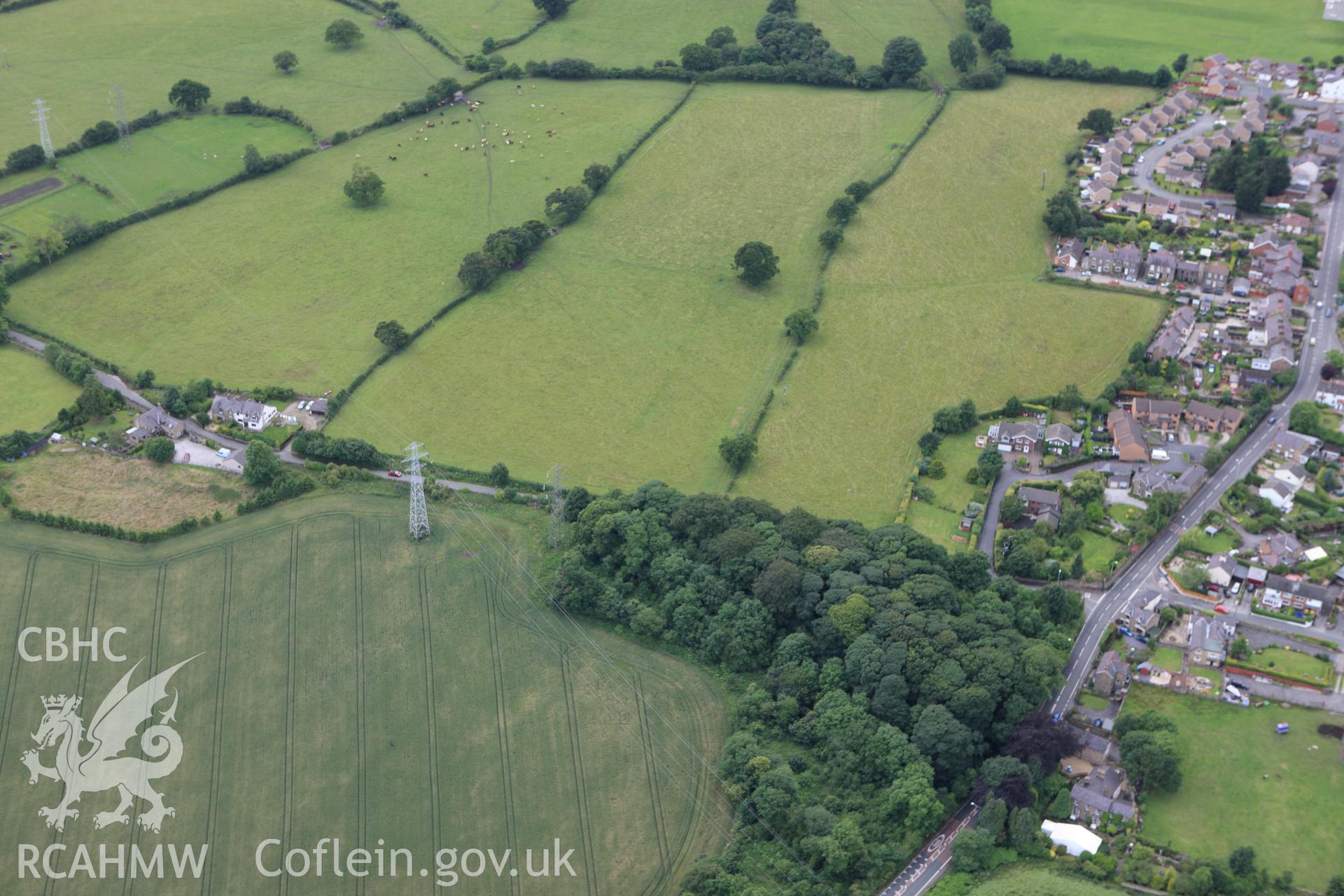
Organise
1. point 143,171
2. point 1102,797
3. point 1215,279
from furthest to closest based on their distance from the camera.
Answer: point 143,171 < point 1215,279 < point 1102,797

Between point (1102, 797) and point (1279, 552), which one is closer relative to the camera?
point (1102, 797)

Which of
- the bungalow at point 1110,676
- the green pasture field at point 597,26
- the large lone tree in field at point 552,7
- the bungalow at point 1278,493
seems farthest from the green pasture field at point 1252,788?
the large lone tree in field at point 552,7

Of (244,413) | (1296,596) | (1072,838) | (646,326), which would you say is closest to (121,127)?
(244,413)

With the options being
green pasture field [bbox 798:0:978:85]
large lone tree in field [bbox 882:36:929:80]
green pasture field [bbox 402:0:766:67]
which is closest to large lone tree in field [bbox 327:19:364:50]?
green pasture field [bbox 402:0:766:67]

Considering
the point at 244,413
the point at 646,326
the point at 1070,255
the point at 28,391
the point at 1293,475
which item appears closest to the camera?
the point at 1293,475

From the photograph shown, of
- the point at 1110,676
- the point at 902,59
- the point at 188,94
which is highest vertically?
the point at 902,59

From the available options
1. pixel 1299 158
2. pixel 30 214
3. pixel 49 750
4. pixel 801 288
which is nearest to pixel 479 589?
pixel 49 750

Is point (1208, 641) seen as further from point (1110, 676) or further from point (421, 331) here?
point (421, 331)
